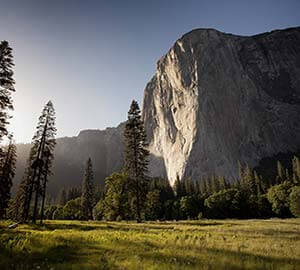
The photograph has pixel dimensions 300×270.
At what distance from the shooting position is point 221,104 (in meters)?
158

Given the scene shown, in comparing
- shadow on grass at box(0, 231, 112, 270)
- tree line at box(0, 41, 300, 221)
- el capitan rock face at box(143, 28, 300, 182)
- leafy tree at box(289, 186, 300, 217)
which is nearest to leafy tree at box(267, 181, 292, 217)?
tree line at box(0, 41, 300, 221)

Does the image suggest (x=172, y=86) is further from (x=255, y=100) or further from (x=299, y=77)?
(x=299, y=77)

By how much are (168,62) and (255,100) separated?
64.4 meters

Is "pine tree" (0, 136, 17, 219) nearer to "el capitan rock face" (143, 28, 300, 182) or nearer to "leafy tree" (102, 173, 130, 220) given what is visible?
"leafy tree" (102, 173, 130, 220)

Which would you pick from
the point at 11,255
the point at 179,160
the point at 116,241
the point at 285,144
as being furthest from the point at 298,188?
the point at 285,144

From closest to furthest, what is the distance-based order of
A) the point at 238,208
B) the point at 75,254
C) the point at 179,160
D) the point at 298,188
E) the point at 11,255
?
the point at 11,255 < the point at 75,254 < the point at 298,188 < the point at 238,208 < the point at 179,160

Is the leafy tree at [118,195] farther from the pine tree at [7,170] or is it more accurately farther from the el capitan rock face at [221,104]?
the el capitan rock face at [221,104]

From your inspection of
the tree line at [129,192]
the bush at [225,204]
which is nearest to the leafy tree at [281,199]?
the tree line at [129,192]

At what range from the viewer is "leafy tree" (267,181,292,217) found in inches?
2943

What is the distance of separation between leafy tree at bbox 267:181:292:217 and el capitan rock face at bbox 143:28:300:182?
194 ft

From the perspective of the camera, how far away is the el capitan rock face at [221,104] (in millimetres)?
148250

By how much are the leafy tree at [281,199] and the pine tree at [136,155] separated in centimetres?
5338

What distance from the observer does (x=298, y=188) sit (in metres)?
67.8

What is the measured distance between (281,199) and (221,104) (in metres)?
91.2
